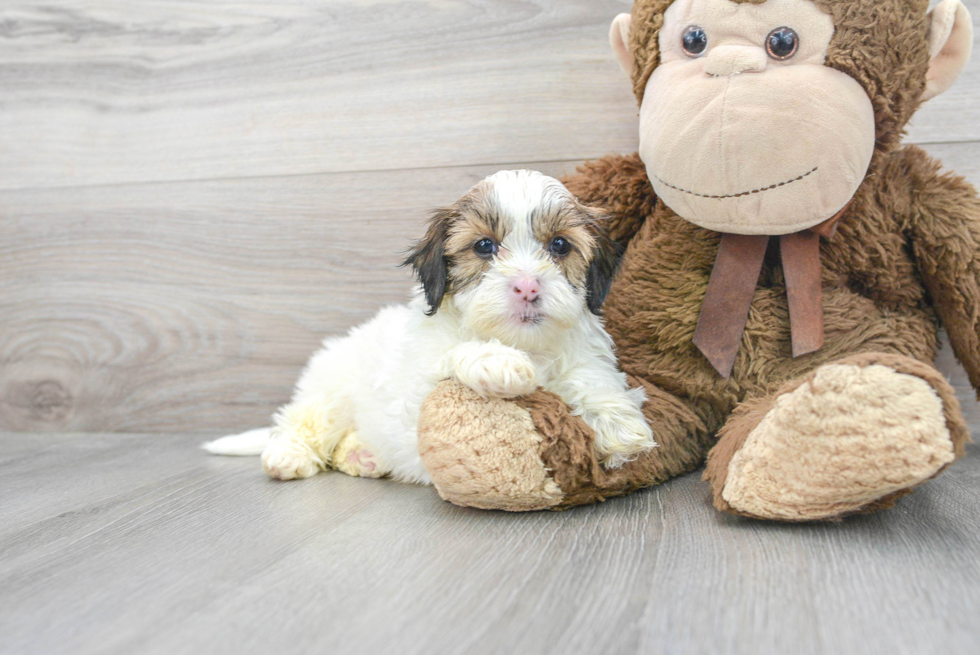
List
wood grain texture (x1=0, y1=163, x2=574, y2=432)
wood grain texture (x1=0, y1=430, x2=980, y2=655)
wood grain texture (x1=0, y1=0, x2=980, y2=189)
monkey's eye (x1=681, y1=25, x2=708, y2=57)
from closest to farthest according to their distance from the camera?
wood grain texture (x1=0, y1=430, x2=980, y2=655), monkey's eye (x1=681, y1=25, x2=708, y2=57), wood grain texture (x1=0, y1=0, x2=980, y2=189), wood grain texture (x1=0, y1=163, x2=574, y2=432)

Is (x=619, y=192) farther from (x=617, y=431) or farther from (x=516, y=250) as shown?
(x=617, y=431)

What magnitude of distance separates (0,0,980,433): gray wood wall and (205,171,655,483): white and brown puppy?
0.55 m

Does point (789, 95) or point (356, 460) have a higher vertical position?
point (789, 95)

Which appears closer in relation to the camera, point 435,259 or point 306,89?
point 435,259

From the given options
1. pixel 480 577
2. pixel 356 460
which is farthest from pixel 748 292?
pixel 356 460

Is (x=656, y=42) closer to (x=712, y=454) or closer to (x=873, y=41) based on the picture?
(x=873, y=41)

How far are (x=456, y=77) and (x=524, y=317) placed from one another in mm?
886

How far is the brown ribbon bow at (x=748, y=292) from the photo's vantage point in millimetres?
1292

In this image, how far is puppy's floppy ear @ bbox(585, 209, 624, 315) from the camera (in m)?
1.26

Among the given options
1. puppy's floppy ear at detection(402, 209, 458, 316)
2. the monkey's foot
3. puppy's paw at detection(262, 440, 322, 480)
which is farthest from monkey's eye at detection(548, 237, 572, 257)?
puppy's paw at detection(262, 440, 322, 480)

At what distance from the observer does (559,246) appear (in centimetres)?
122

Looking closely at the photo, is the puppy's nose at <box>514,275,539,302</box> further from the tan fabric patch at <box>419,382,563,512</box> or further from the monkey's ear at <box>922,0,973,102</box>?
the monkey's ear at <box>922,0,973,102</box>

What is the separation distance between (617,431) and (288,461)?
68 cm

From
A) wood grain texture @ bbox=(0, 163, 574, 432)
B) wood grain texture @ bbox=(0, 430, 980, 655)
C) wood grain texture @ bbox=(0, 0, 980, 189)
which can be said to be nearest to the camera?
wood grain texture @ bbox=(0, 430, 980, 655)
